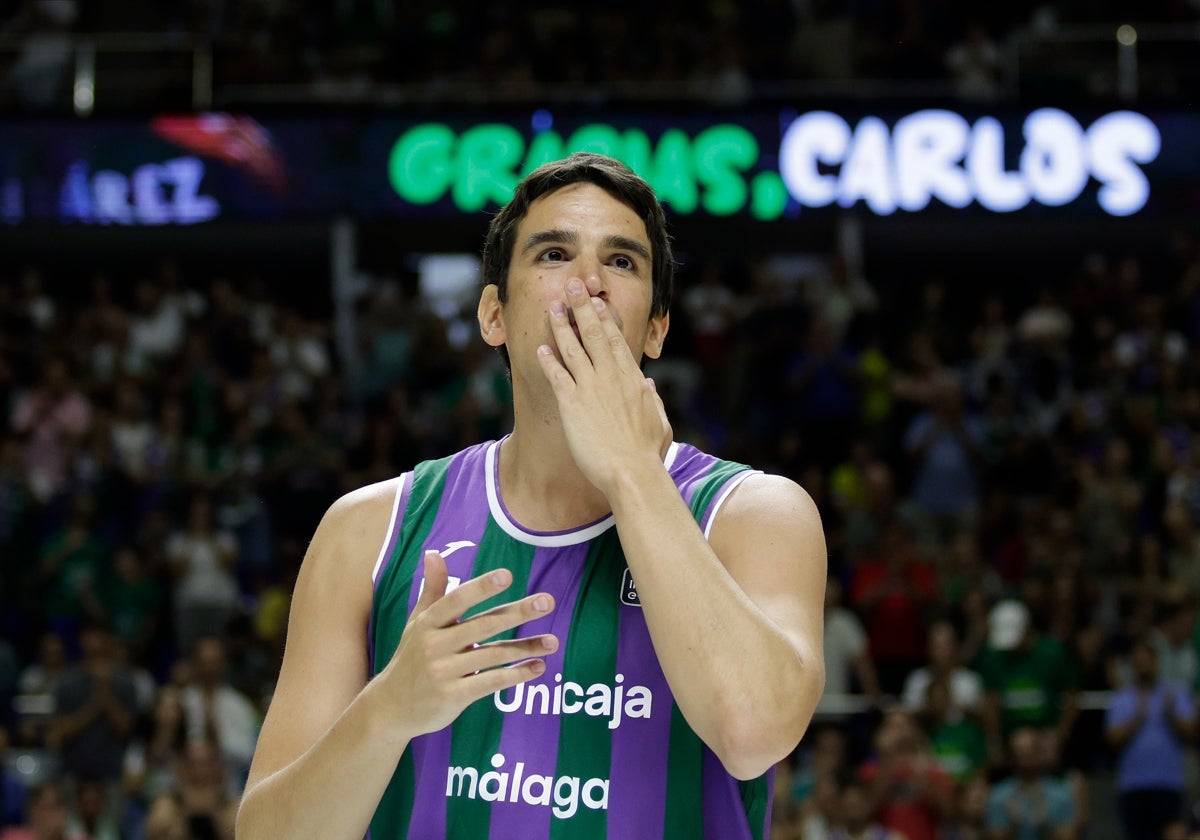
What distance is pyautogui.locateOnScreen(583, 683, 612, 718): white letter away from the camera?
3133mm

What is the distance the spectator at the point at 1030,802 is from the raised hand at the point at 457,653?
28.9ft

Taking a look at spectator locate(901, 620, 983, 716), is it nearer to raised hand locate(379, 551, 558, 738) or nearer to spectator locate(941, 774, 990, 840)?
spectator locate(941, 774, 990, 840)

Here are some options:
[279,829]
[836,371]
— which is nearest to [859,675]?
[836,371]

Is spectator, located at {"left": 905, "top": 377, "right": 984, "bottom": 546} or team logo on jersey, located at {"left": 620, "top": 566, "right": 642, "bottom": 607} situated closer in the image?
team logo on jersey, located at {"left": 620, "top": 566, "right": 642, "bottom": 607}

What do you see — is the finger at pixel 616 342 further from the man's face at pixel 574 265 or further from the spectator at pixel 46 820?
the spectator at pixel 46 820

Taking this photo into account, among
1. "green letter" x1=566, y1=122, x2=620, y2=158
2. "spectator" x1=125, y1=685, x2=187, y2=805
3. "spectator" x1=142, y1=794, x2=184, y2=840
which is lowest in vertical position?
"spectator" x1=142, y1=794, x2=184, y2=840

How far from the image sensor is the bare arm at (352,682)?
2709 mm

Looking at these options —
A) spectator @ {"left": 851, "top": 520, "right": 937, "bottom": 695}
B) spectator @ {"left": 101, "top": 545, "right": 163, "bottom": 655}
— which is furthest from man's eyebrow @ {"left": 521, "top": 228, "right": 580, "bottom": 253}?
spectator @ {"left": 101, "top": 545, "right": 163, "bottom": 655}

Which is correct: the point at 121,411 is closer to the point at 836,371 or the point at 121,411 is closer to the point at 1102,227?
the point at 836,371

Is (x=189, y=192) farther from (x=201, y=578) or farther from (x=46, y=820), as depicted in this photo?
(x=46, y=820)

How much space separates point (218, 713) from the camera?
11.9m

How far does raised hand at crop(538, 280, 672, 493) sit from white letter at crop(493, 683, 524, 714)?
1.59 ft

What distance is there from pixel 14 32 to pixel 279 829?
1681 centimetres

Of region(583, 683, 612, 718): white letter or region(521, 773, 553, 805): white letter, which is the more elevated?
region(583, 683, 612, 718): white letter
